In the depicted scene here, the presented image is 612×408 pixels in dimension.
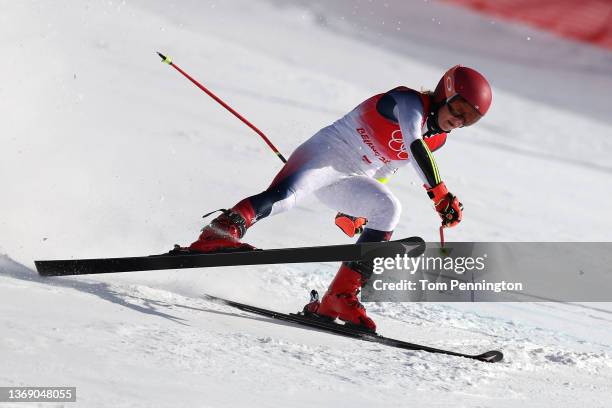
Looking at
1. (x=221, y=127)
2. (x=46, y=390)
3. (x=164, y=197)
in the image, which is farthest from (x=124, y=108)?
(x=46, y=390)

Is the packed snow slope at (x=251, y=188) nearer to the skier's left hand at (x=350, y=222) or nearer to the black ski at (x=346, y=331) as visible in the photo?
the black ski at (x=346, y=331)

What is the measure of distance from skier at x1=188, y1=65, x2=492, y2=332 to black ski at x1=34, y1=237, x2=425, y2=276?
7 centimetres

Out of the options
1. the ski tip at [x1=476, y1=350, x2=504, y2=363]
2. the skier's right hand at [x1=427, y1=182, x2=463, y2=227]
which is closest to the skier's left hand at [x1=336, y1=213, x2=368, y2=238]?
the skier's right hand at [x1=427, y1=182, x2=463, y2=227]

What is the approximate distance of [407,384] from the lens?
128 inches

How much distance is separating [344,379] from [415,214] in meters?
3.91

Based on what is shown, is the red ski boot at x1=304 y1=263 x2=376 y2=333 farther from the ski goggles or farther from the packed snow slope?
the ski goggles

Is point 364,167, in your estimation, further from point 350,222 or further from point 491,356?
point 491,356

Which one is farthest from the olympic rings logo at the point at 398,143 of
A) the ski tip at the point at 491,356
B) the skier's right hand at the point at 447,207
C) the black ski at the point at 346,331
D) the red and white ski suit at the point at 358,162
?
the ski tip at the point at 491,356

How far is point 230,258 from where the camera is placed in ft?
12.7

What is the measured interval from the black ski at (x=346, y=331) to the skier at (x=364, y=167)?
87 mm

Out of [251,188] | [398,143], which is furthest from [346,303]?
[251,188]

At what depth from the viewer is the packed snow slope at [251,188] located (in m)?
3.06

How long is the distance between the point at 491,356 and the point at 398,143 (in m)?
1.05

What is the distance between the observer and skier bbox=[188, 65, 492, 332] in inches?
154
